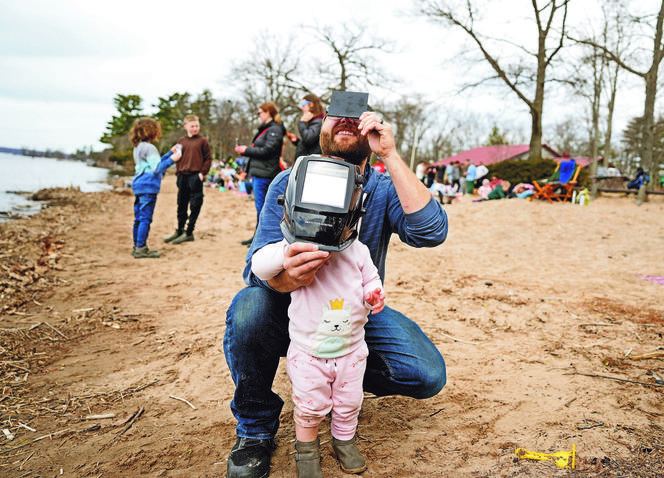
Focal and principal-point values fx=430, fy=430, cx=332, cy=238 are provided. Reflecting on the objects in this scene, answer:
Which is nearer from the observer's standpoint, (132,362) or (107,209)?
(132,362)

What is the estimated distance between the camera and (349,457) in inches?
69.9

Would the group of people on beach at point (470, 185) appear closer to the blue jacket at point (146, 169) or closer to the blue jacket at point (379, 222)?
the blue jacket at point (146, 169)

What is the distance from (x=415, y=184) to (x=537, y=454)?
4.09 feet

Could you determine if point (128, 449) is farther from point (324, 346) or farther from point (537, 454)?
point (537, 454)

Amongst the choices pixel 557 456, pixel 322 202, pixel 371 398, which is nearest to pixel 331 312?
pixel 322 202

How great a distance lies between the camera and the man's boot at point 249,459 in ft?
5.59

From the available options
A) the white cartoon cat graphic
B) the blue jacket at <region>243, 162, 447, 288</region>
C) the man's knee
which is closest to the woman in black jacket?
the blue jacket at <region>243, 162, 447, 288</region>

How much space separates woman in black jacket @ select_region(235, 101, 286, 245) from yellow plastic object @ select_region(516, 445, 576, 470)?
4.75m

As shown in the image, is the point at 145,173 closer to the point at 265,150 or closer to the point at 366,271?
the point at 265,150

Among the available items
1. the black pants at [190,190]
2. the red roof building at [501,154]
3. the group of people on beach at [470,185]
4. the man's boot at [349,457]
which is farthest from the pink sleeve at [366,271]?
the red roof building at [501,154]

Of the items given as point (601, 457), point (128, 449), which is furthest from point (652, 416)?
point (128, 449)

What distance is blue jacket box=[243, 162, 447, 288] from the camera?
6.05 ft

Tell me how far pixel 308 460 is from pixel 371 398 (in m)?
0.79

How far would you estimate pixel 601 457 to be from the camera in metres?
1.77
